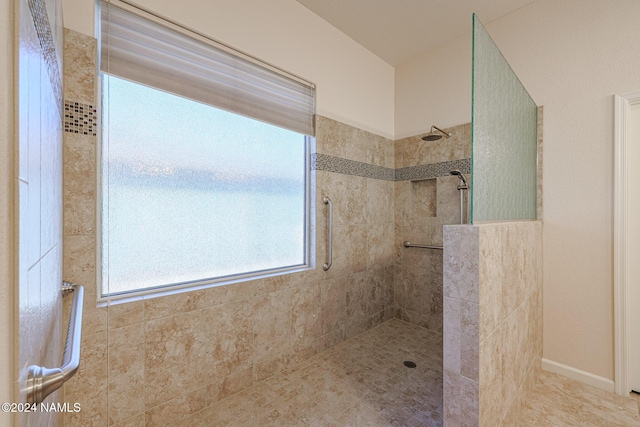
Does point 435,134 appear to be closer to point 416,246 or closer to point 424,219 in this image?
point 424,219

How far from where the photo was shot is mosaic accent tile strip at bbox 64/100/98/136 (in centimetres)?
117

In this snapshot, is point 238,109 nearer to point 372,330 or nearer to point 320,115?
point 320,115

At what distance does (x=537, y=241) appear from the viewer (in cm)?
186

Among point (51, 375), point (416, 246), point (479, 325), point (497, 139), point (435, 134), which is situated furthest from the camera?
point (416, 246)

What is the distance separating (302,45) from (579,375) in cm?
318

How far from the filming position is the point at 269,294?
1834 millimetres

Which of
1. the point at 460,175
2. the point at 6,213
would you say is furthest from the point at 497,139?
the point at 6,213

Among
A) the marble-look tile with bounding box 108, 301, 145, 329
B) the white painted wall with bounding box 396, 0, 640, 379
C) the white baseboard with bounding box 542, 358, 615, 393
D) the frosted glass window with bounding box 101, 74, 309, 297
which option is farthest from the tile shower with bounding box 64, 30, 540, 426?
the white baseboard with bounding box 542, 358, 615, 393

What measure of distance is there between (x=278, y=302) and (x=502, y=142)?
1.68 m

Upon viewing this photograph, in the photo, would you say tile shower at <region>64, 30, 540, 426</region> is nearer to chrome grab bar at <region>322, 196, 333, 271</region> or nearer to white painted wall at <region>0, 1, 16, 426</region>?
chrome grab bar at <region>322, 196, 333, 271</region>

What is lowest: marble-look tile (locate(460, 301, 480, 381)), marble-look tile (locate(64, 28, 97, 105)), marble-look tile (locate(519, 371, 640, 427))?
marble-look tile (locate(519, 371, 640, 427))

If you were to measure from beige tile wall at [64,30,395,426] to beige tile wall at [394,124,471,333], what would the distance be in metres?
0.42

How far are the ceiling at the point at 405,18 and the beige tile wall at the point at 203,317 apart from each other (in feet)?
2.88

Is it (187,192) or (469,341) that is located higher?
(187,192)
